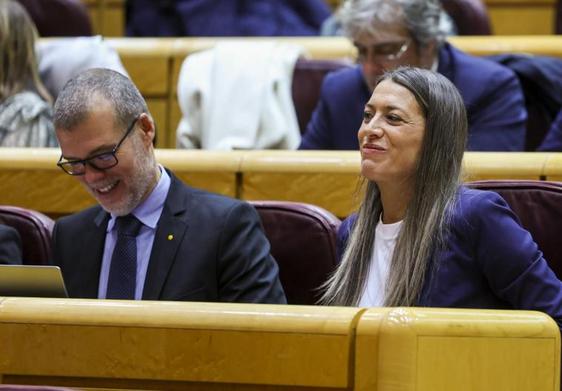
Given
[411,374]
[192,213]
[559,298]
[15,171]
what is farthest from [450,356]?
[15,171]

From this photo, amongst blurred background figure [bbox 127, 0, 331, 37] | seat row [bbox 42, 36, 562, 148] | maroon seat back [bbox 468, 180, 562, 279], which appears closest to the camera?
maroon seat back [bbox 468, 180, 562, 279]

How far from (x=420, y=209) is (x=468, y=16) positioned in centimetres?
91

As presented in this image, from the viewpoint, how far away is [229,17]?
1955 mm

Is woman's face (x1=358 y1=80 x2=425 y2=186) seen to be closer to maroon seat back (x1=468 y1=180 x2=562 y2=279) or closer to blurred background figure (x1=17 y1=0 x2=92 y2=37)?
maroon seat back (x1=468 y1=180 x2=562 y2=279)

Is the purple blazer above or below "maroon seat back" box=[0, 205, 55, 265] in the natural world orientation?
above

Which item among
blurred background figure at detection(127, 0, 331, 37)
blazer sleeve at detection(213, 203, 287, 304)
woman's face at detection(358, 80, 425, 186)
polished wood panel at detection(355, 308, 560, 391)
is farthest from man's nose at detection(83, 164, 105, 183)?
blurred background figure at detection(127, 0, 331, 37)

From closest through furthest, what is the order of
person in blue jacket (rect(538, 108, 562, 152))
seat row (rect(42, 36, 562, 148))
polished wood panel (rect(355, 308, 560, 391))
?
1. polished wood panel (rect(355, 308, 560, 391))
2. person in blue jacket (rect(538, 108, 562, 152))
3. seat row (rect(42, 36, 562, 148))

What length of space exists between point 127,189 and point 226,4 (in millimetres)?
976

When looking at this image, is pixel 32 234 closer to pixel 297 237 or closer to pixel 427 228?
pixel 297 237

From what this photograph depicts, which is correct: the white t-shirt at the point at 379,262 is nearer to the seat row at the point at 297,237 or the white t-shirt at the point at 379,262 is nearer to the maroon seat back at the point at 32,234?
the seat row at the point at 297,237

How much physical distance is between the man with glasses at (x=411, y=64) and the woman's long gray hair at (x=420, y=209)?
404mm

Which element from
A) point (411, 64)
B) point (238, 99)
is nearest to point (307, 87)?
point (238, 99)

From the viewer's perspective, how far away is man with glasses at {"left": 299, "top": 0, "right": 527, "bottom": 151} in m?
1.38

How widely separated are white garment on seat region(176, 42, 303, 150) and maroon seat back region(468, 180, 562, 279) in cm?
52
